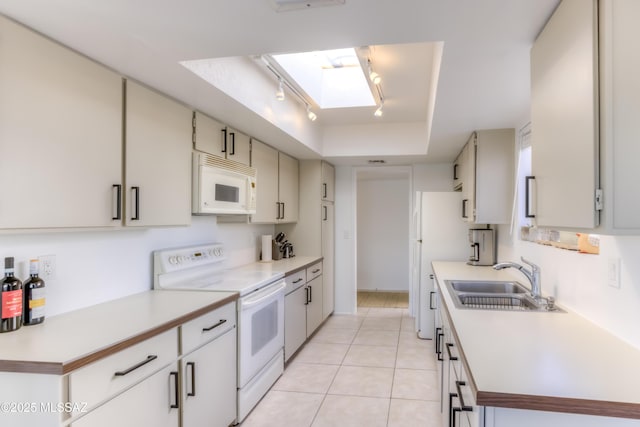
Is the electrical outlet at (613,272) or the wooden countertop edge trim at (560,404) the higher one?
the electrical outlet at (613,272)

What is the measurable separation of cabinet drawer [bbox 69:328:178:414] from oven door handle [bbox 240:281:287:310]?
2.35 feet

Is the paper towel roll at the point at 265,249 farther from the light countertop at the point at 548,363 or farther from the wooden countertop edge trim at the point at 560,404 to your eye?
the wooden countertop edge trim at the point at 560,404

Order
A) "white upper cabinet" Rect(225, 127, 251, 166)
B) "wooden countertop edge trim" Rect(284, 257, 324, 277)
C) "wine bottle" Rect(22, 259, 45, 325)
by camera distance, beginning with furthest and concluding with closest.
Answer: "wooden countertop edge trim" Rect(284, 257, 324, 277)
"white upper cabinet" Rect(225, 127, 251, 166)
"wine bottle" Rect(22, 259, 45, 325)

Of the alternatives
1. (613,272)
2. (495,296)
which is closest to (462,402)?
(613,272)


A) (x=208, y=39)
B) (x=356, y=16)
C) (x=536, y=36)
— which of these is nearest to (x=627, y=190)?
(x=536, y=36)

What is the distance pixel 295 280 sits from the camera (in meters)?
3.77

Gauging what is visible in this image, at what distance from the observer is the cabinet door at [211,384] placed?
201 cm

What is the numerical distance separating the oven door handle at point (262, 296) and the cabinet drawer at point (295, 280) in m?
0.19

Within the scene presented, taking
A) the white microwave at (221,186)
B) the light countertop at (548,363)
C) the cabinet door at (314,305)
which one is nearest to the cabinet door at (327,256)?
the cabinet door at (314,305)

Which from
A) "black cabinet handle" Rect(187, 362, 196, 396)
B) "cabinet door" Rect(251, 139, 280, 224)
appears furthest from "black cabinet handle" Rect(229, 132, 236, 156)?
"black cabinet handle" Rect(187, 362, 196, 396)

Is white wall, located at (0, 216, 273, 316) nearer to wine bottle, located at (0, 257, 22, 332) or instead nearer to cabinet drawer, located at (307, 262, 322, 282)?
wine bottle, located at (0, 257, 22, 332)

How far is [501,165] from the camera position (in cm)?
323

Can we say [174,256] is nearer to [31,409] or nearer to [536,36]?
[31,409]

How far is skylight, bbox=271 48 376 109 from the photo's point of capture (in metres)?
3.10
